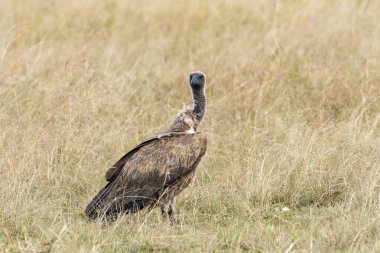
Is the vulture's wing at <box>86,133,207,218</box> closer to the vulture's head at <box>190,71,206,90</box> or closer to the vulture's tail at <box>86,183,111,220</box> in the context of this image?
the vulture's tail at <box>86,183,111,220</box>

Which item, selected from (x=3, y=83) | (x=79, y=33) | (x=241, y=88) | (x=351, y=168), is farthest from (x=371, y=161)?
(x=79, y=33)

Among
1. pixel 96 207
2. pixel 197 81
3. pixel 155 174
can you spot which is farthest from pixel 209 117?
pixel 96 207

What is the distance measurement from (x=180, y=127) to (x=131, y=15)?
5.38 meters

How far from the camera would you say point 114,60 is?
958 cm

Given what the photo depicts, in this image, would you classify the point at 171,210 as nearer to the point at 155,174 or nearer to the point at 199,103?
the point at 155,174

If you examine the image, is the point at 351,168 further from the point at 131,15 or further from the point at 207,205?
the point at 131,15

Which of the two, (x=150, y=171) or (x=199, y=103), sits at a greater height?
(x=199, y=103)

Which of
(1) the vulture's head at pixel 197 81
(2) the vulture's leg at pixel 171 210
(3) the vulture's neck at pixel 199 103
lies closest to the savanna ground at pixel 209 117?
(2) the vulture's leg at pixel 171 210

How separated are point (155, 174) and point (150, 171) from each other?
0.04 m

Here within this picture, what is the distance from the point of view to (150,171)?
6105mm

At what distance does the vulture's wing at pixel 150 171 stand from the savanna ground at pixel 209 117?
19cm

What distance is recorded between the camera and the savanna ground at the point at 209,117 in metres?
5.64

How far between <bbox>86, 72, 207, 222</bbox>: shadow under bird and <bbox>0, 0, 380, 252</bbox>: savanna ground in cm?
16

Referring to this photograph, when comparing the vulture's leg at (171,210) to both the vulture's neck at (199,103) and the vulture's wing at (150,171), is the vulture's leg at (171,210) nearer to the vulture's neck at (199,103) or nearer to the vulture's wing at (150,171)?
the vulture's wing at (150,171)
